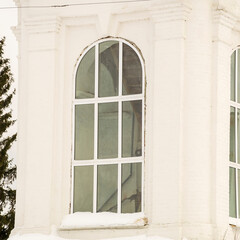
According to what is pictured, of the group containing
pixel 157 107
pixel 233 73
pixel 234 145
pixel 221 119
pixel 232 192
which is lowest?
pixel 232 192

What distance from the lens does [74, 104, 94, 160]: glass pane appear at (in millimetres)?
27734

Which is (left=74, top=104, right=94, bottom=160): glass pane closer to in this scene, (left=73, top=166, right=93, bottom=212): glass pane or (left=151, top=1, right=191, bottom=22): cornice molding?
(left=73, top=166, right=93, bottom=212): glass pane

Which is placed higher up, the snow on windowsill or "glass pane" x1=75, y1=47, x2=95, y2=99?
"glass pane" x1=75, y1=47, x2=95, y2=99

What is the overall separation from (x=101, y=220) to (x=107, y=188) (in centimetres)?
66

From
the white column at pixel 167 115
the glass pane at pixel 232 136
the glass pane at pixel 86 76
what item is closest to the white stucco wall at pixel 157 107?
the white column at pixel 167 115

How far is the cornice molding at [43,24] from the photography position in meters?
28.1

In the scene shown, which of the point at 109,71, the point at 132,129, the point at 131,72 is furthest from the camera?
the point at 109,71

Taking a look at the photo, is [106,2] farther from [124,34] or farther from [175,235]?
[175,235]

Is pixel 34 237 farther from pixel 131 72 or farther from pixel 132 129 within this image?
pixel 131 72

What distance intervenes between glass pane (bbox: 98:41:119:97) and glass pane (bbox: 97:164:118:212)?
145 cm

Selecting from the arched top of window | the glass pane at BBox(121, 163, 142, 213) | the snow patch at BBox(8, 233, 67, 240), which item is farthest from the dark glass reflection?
the snow patch at BBox(8, 233, 67, 240)

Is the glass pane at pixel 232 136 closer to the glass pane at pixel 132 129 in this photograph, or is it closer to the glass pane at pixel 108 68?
the glass pane at pixel 132 129

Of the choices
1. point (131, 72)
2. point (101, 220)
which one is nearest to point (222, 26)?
point (131, 72)

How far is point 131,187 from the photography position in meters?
27.2
